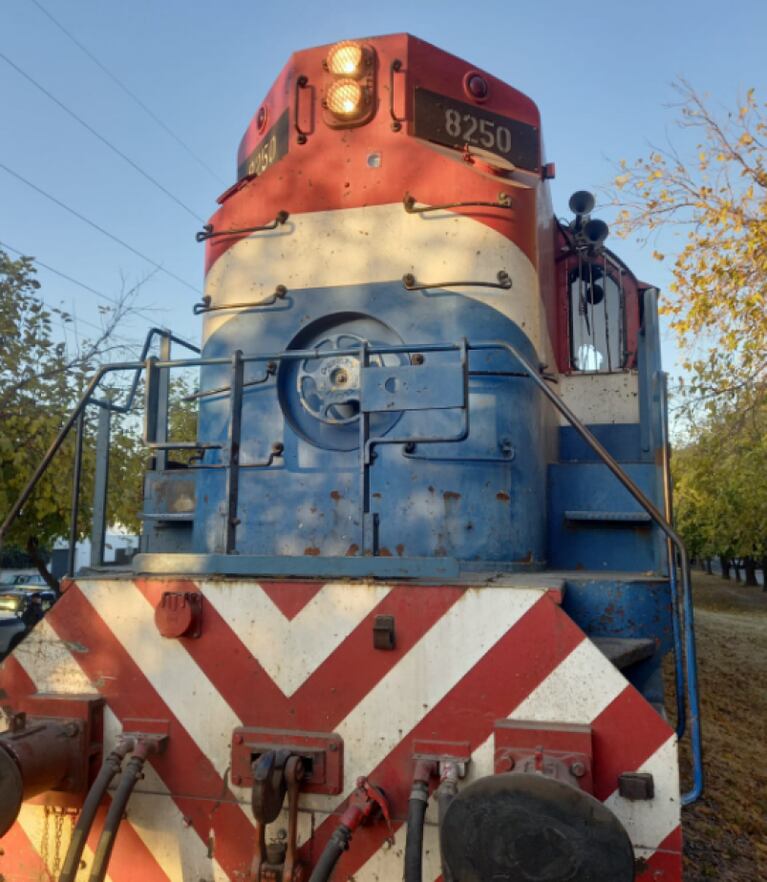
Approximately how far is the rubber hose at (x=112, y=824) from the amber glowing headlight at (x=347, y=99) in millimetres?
2942

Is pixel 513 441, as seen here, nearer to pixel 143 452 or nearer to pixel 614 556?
pixel 614 556

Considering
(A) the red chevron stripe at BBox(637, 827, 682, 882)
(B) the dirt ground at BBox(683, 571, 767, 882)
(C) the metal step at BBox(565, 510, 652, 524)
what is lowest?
(B) the dirt ground at BBox(683, 571, 767, 882)

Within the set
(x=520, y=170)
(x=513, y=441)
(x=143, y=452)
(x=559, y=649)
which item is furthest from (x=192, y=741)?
(x=143, y=452)

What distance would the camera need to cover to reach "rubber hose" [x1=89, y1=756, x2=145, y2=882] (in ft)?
7.02

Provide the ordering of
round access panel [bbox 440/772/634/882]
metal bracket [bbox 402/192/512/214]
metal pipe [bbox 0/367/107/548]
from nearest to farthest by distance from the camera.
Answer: round access panel [bbox 440/772/634/882], metal pipe [bbox 0/367/107/548], metal bracket [bbox 402/192/512/214]

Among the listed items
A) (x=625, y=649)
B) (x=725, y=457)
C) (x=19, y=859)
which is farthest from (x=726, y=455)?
(x=19, y=859)

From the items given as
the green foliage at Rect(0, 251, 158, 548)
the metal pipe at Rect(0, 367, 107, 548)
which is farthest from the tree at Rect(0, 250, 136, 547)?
the metal pipe at Rect(0, 367, 107, 548)

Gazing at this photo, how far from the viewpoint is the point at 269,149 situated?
3920 millimetres

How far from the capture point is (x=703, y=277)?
24.1 feet

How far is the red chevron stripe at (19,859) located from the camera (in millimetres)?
2410

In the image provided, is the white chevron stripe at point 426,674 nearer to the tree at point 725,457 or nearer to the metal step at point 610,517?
the metal step at point 610,517

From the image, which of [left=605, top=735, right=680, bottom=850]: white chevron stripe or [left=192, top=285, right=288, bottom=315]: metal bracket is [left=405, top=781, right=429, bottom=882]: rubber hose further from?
[left=192, top=285, right=288, bottom=315]: metal bracket

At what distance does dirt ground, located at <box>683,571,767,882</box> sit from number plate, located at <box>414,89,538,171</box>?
3.78 meters

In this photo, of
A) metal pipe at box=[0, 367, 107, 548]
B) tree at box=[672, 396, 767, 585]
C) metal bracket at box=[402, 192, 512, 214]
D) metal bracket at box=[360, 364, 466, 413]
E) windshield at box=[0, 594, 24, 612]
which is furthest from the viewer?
windshield at box=[0, 594, 24, 612]
